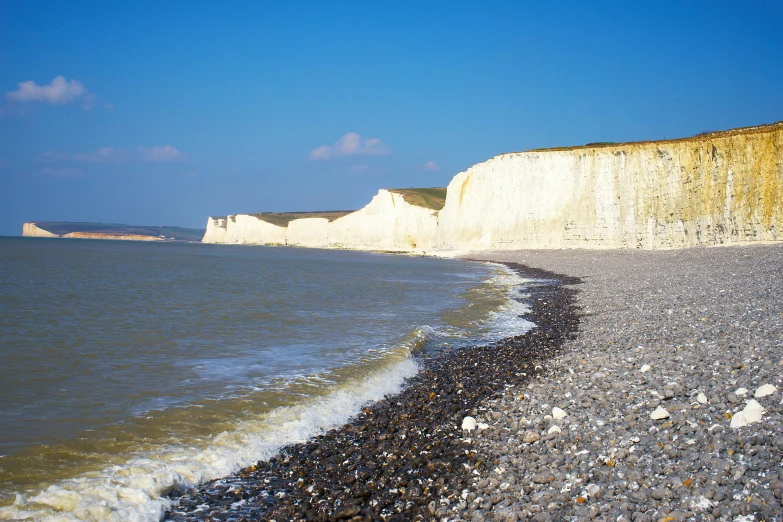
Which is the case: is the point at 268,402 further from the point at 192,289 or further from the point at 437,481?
the point at 192,289

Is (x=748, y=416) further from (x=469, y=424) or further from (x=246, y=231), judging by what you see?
(x=246, y=231)

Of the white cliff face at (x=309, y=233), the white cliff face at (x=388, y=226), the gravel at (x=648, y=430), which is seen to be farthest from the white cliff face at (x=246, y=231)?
the gravel at (x=648, y=430)

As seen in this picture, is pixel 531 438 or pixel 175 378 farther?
pixel 175 378

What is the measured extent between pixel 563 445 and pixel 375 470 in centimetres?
160

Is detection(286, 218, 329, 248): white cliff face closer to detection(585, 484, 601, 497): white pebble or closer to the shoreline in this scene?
the shoreline

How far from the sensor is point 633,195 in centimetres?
3709

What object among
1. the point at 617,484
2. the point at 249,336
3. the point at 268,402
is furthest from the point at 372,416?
the point at 249,336

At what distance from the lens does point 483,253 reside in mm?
49156

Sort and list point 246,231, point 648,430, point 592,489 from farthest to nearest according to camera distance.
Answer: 1. point 246,231
2. point 648,430
3. point 592,489

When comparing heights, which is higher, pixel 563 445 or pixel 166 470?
pixel 563 445

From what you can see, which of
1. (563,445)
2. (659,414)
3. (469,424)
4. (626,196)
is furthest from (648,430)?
(626,196)

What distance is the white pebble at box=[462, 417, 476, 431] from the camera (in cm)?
523

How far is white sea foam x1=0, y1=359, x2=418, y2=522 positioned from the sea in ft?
0.05

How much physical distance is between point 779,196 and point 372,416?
1158 inches
